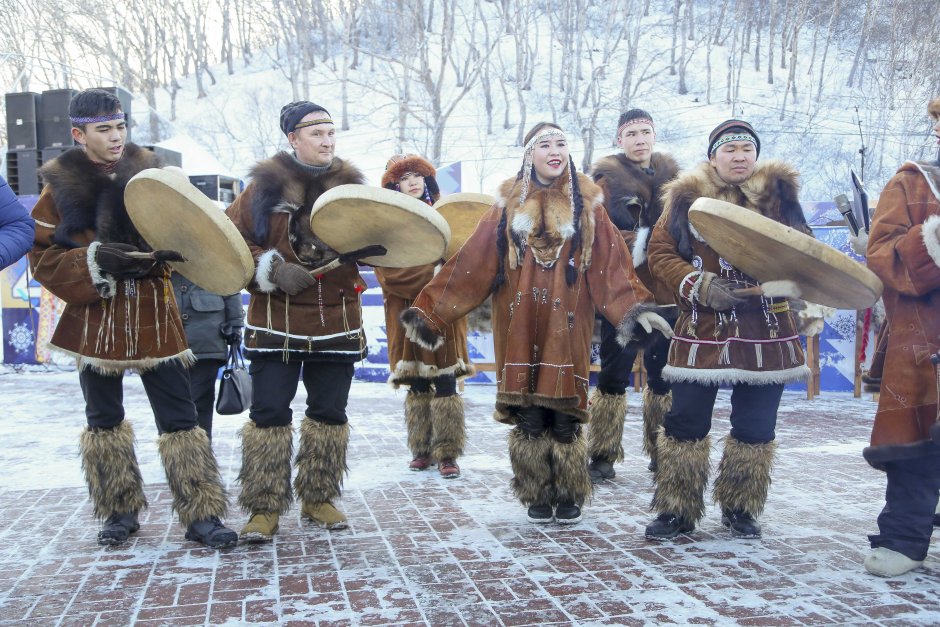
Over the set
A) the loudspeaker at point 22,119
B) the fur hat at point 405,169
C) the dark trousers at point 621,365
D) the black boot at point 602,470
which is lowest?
the black boot at point 602,470

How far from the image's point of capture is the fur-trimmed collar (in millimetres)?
4035

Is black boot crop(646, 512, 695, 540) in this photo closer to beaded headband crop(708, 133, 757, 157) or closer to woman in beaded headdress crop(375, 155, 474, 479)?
woman in beaded headdress crop(375, 155, 474, 479)

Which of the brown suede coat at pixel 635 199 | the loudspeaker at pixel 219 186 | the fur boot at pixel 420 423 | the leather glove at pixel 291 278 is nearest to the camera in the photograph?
the leather glove at pixel 291 278

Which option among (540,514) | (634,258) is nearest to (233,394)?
(540,514)

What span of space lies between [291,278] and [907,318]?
262 cm

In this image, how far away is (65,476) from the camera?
17.7ft

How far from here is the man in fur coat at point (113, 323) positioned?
3.68m

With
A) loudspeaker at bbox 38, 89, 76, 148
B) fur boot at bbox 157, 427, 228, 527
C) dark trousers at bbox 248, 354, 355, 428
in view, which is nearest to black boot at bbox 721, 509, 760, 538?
dark trousers at bbox 248, 354, 355, 428

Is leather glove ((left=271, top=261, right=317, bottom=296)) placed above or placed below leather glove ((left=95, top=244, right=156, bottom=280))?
below

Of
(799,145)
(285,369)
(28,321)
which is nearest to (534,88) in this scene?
(799,145)

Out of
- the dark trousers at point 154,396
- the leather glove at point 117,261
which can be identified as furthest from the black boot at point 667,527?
the leather glove at point 117,261

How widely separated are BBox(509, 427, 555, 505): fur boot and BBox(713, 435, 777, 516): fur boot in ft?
2.79

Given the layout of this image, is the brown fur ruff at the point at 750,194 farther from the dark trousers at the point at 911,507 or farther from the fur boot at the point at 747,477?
the dark trousers at the point at 911,507

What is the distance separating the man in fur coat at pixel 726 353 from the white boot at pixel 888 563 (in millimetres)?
598
